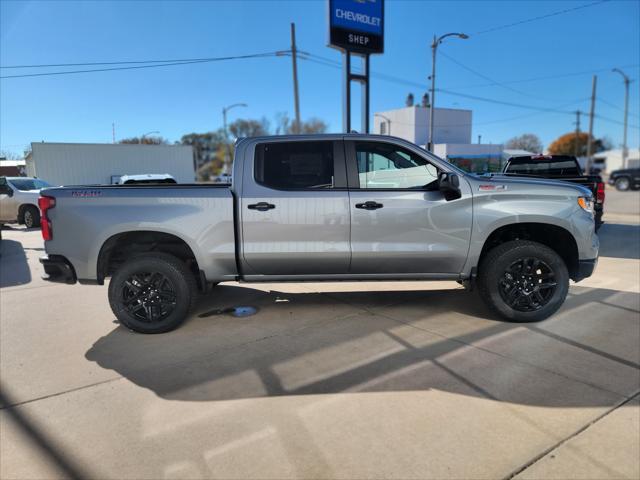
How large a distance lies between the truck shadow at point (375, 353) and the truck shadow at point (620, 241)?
3.76 meters

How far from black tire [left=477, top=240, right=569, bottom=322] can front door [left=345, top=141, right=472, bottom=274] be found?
355 mm

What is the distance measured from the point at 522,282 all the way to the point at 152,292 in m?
3.90

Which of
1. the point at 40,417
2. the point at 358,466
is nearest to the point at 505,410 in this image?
the point at 358,466

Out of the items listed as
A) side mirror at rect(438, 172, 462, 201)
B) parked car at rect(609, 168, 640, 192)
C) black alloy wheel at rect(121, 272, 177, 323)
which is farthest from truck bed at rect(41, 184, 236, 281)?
parked car at rect(609, 168, 640, 192)

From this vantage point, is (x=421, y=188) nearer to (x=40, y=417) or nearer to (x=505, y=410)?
(x=505, y=410)

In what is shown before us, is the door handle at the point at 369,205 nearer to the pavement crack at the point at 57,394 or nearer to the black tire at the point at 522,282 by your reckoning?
the black tire at the point at 522,282

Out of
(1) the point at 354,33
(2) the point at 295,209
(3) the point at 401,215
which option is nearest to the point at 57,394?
(2) the point at 295,209

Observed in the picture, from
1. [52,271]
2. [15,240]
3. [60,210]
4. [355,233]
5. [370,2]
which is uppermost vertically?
[370,2]

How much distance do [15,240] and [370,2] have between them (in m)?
13.2

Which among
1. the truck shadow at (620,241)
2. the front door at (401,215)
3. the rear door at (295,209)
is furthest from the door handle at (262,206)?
the truck shadow at (620,241)

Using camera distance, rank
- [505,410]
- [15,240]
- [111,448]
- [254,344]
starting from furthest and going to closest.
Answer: [15,240] < [254,344] < [505,410] < [111,448]

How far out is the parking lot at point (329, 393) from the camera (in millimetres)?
2555

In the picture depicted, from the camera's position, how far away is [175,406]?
3182mm

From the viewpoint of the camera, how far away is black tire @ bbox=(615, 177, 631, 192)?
2867 cm
